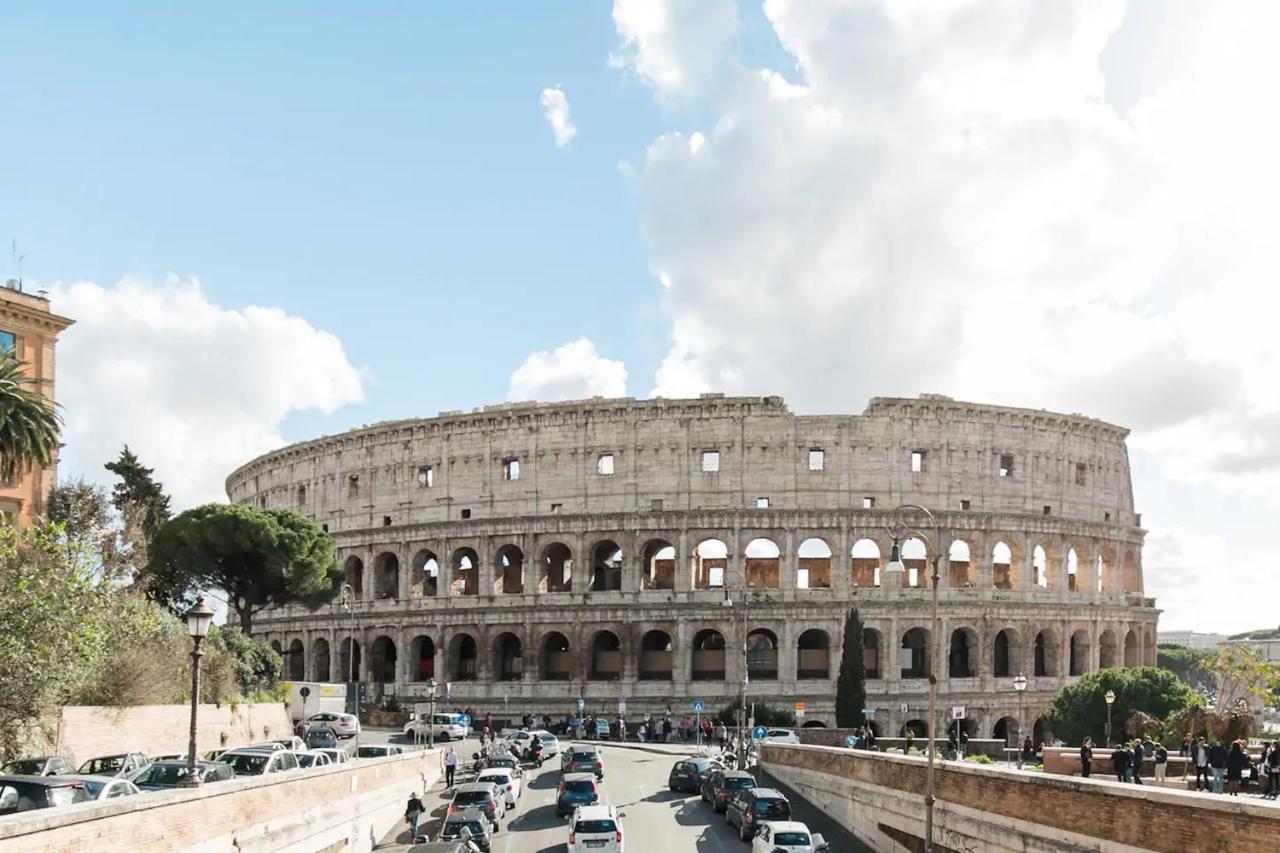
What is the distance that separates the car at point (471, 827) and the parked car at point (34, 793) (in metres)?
8.97

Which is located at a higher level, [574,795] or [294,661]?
[294,661]

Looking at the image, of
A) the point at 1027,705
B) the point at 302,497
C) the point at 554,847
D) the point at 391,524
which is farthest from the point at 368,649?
the point at 554,847

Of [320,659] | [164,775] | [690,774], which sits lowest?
[690,774]

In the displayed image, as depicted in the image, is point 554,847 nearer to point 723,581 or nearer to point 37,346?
point 37,346

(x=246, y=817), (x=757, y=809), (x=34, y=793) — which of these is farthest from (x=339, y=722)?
(x=34, y=793)

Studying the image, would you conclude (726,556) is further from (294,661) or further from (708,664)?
(294,661)

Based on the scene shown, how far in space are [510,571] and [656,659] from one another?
447 inches

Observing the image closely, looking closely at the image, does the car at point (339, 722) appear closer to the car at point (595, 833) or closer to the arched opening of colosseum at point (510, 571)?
the arched opening of colosseum at point (510, 571)

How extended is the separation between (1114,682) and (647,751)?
2478 cm

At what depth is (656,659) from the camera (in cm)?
6981

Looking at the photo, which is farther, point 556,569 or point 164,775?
point 556,569

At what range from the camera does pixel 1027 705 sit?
70.1 m

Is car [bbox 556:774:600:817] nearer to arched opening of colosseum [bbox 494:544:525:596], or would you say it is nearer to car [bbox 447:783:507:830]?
car [bbox 447:783:507:830]

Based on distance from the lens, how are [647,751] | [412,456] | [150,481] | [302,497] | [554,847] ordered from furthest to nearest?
[150,481]
[302,497]
[412,456]
[647,751]
[554,847]
